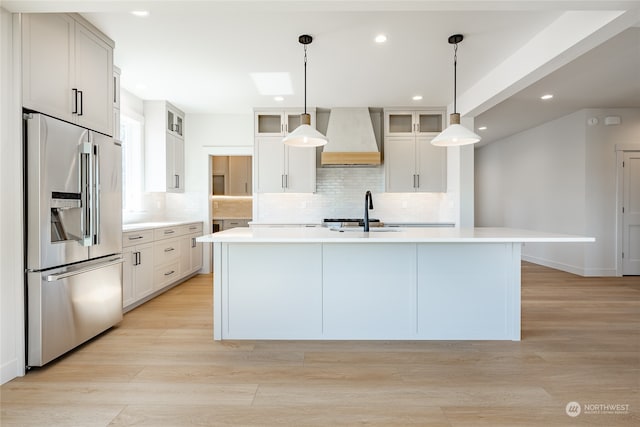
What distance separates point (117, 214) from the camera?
3053 millimetres

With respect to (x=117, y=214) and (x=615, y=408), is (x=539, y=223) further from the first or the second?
(x=117, y=214)

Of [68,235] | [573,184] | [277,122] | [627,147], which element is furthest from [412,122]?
[68,235]

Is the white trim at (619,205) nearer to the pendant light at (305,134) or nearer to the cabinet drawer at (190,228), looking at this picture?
the pendant light at (305,134)

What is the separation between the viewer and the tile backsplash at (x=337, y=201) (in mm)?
5578

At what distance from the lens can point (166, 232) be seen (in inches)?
174

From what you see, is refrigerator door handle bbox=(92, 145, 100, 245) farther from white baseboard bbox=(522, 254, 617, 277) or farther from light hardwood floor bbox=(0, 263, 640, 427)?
white baseboard bbox=(522, 254, 617, 277)

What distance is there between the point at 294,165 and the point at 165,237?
6.86 feet

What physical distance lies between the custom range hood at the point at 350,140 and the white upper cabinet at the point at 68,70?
292 centimetres

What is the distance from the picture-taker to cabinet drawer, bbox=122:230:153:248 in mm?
3483

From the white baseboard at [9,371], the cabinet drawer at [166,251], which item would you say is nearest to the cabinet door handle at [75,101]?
the white baseboard at [9,371]

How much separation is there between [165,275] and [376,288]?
285 centimetres

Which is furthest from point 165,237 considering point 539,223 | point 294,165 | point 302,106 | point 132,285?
point 539,223

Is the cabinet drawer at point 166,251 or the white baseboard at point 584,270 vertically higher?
the cabinet drawer at point 166,251

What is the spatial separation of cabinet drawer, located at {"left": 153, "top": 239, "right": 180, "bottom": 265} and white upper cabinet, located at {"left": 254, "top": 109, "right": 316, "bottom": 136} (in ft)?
6.66
